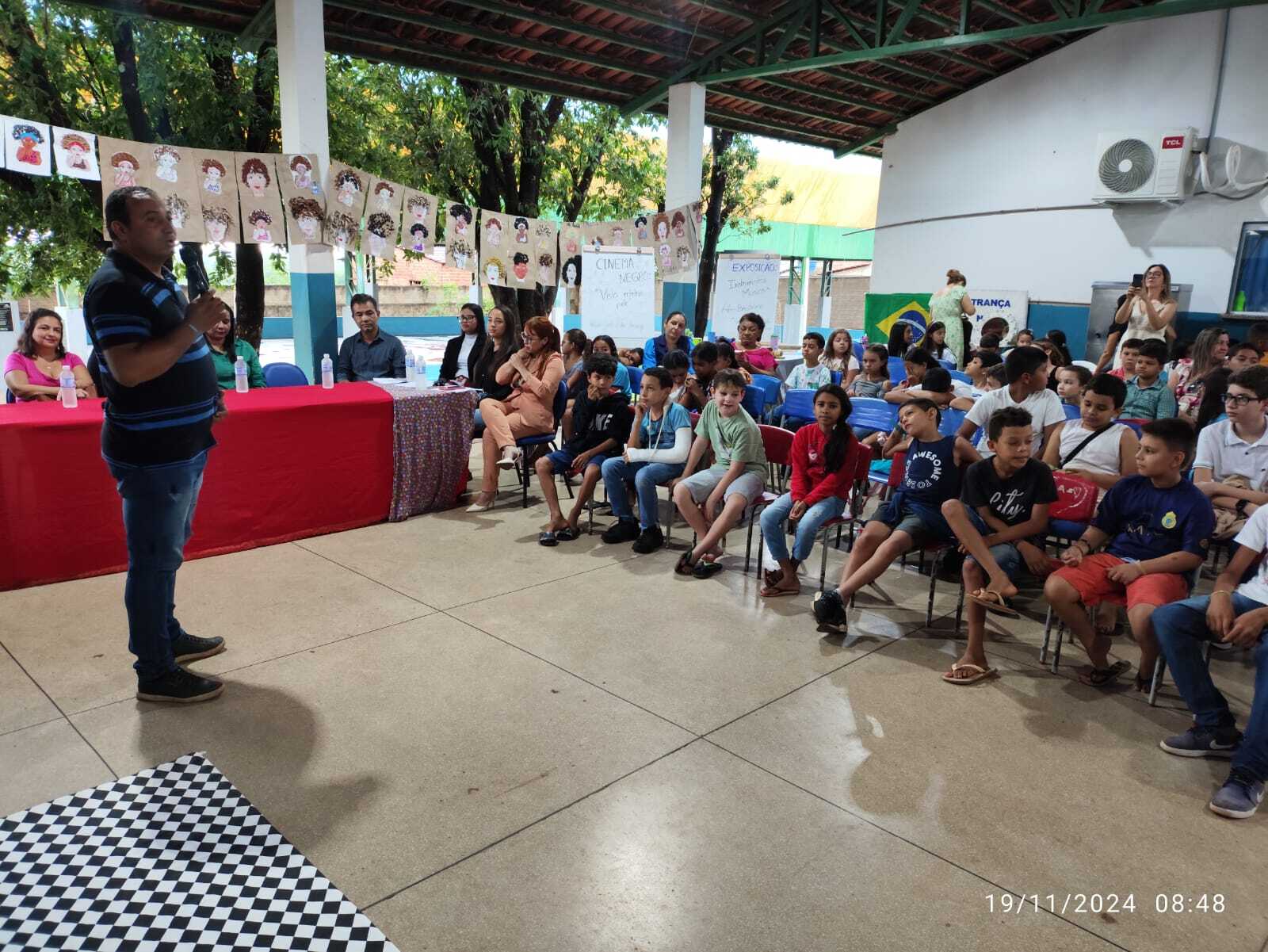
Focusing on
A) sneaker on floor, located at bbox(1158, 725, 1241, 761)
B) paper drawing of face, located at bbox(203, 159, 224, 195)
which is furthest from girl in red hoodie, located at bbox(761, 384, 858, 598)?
paper drawing of face, located at bbox(203, 159, 224, 195)

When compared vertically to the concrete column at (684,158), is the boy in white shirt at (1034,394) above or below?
below

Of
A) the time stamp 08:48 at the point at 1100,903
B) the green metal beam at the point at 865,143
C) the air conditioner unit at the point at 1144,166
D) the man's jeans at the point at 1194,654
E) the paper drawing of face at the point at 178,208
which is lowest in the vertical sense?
the time stamp 08:48 at the point at 1100,903

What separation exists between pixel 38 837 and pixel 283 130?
5.97 metres

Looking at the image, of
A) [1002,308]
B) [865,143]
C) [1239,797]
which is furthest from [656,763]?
[865,143]

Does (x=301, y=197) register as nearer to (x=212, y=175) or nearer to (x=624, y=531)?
(x=212, y=175)

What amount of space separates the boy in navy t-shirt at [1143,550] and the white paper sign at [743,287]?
754 cm

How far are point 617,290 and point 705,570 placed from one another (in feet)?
17.4

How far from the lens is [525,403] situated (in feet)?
20.4

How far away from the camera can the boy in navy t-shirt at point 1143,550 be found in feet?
11.0

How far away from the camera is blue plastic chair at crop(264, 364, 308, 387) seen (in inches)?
246

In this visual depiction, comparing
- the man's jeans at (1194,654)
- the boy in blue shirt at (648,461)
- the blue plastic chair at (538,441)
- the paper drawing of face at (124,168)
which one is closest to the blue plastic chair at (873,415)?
the boy in blue shirt at (648,461)

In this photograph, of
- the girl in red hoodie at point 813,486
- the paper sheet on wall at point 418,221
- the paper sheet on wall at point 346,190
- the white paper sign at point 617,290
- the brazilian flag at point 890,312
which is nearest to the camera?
the girl in red hoodie at point 813,486

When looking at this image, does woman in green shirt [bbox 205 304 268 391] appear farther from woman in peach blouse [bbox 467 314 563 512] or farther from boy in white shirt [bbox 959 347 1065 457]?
boy in white shirt [bbox 959 347 1065 457]

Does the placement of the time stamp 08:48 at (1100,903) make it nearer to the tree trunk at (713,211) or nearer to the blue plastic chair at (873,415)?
the blue plastic chair at (873,415)
